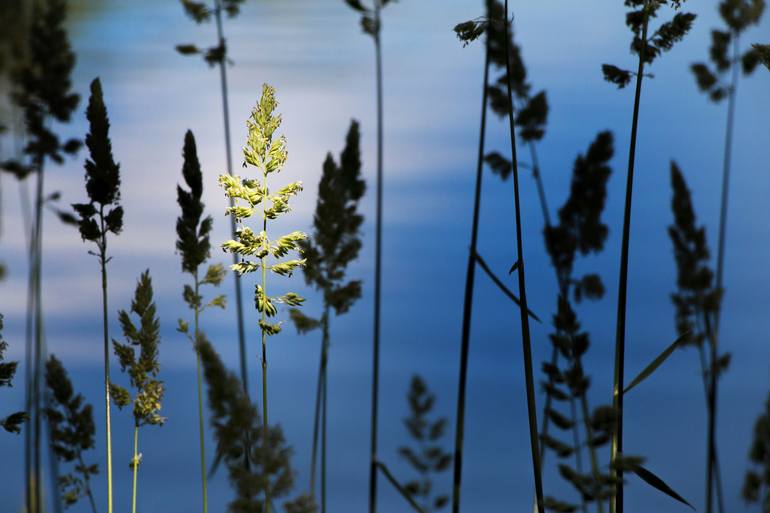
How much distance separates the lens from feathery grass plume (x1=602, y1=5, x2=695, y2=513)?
2396mm

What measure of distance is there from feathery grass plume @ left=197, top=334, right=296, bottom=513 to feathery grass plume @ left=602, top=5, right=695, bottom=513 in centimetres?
87

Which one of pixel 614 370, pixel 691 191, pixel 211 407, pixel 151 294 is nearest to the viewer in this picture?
pixel 211 407

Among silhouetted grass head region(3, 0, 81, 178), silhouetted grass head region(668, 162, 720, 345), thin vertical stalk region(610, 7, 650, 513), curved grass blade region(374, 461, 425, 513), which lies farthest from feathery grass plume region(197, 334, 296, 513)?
silhouetted grass head region(668, 162, 720, 345)

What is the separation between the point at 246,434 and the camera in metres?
1.93

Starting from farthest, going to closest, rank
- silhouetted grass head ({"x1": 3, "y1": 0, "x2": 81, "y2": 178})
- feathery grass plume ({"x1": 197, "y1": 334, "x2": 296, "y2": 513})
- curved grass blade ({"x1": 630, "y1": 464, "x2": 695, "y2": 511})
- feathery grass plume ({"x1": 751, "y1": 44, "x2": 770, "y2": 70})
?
silhouetted grass head ({"x1": 3, "y1": 0, "x2": 81, "y2": 178}) → feathery grass plume ({"x1": 751, "y1": 44, "x2": 770, "y2": 70}) → curved grass blade ({"x1": 630, "y1": 464, "x2": 695, "y2": 511}) → feathery grass plume ({"x1": 197, "y1": 334, "x2": 296, "y2": 513})

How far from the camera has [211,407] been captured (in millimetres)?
1863

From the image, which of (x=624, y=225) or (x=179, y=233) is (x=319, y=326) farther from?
(x=624, y=225)

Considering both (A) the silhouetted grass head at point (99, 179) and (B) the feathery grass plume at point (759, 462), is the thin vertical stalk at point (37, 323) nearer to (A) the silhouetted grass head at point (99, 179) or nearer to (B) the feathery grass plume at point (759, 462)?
(A) the silhouetted grass head at point (99, 179)

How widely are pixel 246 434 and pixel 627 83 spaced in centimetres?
176

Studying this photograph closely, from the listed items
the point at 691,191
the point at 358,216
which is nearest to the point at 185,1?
the point at 358,216

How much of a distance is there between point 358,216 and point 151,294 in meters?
1.17

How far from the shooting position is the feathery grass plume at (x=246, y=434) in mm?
1820

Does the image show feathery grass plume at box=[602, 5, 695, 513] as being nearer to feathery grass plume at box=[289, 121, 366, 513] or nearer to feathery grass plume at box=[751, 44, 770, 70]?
feathery grass plume at box=[751, 44, 770, 70]

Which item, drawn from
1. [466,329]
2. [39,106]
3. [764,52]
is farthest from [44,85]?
[764,52]
